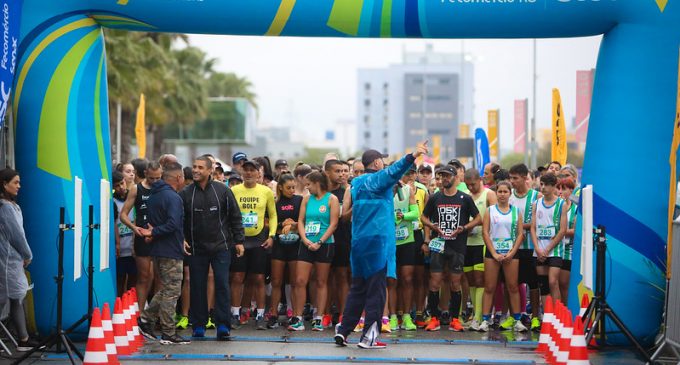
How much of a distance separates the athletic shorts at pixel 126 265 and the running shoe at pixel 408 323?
3.42m

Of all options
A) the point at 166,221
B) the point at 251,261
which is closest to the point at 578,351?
the point at 166,221

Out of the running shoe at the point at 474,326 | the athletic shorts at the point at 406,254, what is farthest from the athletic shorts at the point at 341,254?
the running shoe at the point at 474,326

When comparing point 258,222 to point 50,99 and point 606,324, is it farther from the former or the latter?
point 606,324

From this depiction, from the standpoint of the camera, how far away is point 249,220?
535 inches

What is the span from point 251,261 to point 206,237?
1.69 meters

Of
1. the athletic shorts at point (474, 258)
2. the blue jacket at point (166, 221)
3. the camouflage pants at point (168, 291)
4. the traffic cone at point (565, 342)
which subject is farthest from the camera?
the athletic shorts at point (474, 258)

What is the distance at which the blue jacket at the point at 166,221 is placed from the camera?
11.8 m

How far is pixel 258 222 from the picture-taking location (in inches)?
535

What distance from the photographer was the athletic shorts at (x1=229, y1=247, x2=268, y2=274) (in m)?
13.8

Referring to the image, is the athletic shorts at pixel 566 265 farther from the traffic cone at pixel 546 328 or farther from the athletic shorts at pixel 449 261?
the traffic cone at pixel 546 328

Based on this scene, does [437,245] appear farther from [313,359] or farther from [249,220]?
[313,359]

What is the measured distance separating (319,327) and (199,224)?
2183 millimetres

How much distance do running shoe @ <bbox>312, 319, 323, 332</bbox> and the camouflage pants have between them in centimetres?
215

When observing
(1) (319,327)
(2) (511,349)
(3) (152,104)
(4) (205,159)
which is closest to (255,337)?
(1) (319,327)
